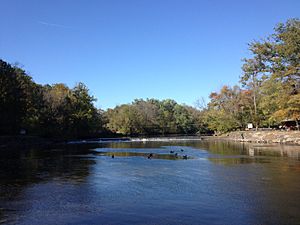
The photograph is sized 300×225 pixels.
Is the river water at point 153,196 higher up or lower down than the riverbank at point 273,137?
lower down

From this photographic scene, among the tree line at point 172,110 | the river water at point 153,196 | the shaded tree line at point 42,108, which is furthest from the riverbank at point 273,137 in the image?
the shaded tree line at point 42,108

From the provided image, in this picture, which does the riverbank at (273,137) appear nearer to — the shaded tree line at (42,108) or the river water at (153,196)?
the river water at (153,196)

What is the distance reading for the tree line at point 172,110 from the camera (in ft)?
118

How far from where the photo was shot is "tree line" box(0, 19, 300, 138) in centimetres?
3591

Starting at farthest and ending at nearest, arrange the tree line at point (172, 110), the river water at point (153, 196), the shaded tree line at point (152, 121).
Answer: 1. the shaded tree line at point (152, 121)
2. the tree line at point (172, 110)
3. the river water at point (153, 196)

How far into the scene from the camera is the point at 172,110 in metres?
108

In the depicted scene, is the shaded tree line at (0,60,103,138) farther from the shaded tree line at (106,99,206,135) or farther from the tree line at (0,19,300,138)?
the shaded tree line at (106,99,206,135)

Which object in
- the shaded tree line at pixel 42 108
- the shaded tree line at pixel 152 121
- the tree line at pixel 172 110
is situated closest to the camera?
the tree line at pixel 172 110

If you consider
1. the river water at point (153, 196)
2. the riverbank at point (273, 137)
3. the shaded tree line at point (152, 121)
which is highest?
the shaded tree line at point (152, 121)

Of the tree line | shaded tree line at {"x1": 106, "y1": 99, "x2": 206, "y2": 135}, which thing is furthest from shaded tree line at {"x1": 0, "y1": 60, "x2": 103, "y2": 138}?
shaded tree line at {"x1": 106, "y1": 99, "x2": 206, "y2": 135}

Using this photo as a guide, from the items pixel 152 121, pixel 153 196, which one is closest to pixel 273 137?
pixel 153 196

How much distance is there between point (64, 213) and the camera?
9.34 metres

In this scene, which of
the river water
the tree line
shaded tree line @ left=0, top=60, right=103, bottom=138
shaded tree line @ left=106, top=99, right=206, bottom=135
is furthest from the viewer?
shaded tree line @ left=106, top=99, right=206, bottom=135

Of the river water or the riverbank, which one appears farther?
the riverbank
